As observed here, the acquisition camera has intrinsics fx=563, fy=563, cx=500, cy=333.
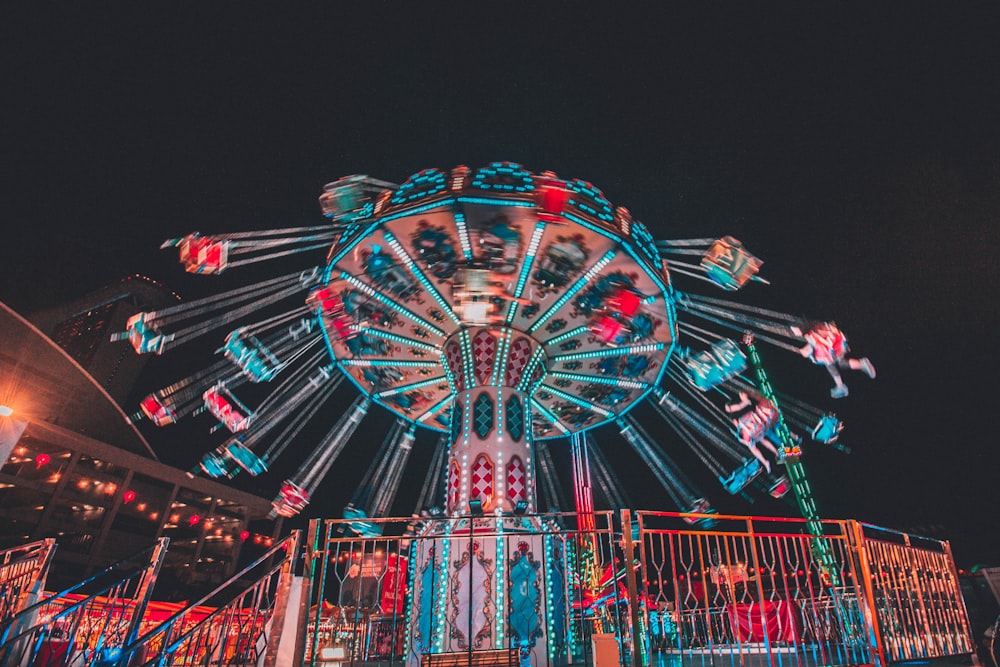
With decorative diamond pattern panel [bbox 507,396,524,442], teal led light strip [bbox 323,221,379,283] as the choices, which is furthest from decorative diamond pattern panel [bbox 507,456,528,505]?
teal led light strip [bbox 323,221,379,283]

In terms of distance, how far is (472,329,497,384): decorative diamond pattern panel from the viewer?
1417cm

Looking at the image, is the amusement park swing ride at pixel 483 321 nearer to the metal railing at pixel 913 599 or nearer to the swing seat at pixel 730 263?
the swing seat at pixel 730 263

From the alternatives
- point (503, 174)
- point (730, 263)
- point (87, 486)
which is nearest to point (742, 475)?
point (730, 263)

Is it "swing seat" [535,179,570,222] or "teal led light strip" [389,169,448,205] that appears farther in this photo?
"teal led light strip" [389,169,448,205]

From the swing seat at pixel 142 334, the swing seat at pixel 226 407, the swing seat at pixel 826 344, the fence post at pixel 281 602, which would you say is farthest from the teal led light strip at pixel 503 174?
the swing seat at pixel 226 407

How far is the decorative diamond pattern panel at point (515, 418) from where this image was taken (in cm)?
1353

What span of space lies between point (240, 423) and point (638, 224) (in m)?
12.8

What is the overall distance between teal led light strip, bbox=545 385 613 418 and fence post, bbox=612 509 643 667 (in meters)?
10.9

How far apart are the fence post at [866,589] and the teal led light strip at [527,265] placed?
302 inches

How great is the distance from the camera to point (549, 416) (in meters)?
18.8

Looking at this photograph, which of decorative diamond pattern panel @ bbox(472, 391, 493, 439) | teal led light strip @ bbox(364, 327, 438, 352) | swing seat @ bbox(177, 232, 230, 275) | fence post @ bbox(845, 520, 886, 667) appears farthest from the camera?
teal led light strip @ bbox(364, 327, 438, 352)

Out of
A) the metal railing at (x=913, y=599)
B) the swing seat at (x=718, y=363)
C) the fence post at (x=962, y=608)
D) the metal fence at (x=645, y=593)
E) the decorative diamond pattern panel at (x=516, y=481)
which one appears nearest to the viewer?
the metal fence at (x=645, y=593)

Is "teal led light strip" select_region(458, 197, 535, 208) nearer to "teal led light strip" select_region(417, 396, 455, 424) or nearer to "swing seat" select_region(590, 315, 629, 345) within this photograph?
"swing seat" select_region(590, 315, 629, 345)

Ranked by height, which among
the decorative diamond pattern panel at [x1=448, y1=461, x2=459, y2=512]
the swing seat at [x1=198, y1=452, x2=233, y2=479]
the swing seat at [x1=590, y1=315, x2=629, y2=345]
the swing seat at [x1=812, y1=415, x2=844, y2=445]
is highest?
the swing seat at [x1=590, y1=315, x2=629, y2=345]
